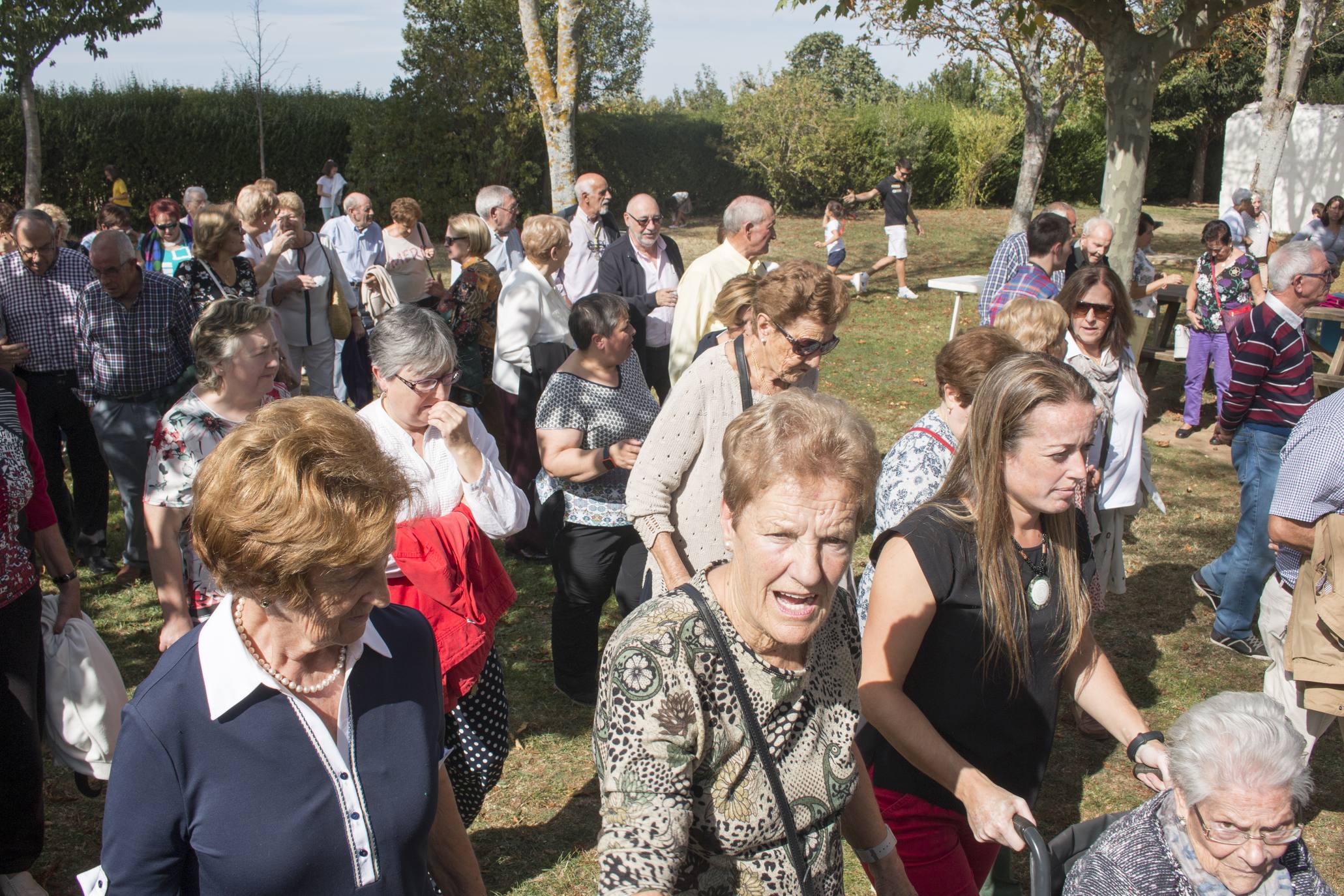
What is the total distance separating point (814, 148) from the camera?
27828 mm

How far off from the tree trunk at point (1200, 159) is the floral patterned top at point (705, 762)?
3711cm

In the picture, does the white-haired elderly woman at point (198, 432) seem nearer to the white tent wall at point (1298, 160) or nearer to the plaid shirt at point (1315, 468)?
the plaid shirt at point (1315, 468)

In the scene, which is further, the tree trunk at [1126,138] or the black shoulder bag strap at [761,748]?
the tree trunk at [1126,138]

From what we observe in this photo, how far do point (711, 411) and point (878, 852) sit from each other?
1520 millimetres

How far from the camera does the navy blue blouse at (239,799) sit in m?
1.69

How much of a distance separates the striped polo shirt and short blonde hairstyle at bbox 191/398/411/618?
17.7 ft

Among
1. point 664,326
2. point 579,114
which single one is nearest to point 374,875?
point 664,326

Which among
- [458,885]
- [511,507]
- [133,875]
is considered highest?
[511,507]

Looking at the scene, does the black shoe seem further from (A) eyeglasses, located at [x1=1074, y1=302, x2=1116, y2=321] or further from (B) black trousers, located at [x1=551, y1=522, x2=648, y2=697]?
(B) black trousers, located at [x1=551, y1=522, x2=648, y2=697]

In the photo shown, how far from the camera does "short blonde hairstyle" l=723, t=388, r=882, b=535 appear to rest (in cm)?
196

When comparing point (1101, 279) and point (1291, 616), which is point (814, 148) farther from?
point (1291, 616)

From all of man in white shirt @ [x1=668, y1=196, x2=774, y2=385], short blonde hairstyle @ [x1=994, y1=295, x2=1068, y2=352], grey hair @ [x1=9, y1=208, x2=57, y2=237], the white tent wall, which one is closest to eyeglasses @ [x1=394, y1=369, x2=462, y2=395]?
short blonde hairstyle @ [x1=994, y1=295, x2=1068, y2=352]

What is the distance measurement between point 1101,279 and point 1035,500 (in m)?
2.85

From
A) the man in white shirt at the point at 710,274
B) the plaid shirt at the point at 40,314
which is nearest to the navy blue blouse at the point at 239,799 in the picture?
the man in white shirt at the point at 710,274
